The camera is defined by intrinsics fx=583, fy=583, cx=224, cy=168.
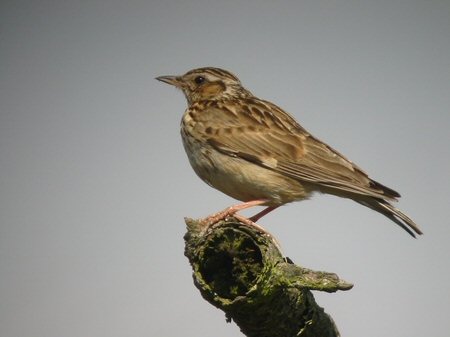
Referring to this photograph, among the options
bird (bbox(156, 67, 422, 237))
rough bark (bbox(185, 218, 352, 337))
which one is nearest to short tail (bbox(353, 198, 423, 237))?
bird (bbox(156, 67, 422, 237))

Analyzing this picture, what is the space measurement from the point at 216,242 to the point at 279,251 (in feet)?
1.65

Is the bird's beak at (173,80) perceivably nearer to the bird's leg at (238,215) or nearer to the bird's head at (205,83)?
the bird's head at (205,83)

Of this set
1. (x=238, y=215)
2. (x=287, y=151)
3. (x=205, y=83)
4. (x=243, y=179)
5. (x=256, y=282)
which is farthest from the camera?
(x=205, y=83)

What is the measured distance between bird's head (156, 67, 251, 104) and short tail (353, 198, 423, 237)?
347 centimetres

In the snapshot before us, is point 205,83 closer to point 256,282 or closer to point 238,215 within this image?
point 238,215

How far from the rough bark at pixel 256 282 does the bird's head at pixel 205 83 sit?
5.79 m

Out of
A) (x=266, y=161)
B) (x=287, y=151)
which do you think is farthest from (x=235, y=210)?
(x=287, y=151)

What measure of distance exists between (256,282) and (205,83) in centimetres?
659

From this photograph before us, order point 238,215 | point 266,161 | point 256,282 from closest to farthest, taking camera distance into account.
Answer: point 256,282
point 238,215
point 266,161

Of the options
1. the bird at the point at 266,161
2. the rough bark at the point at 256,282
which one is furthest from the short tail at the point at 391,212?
the rough bark at the point at 256,282

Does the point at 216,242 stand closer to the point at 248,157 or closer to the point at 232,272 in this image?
the point at 232,272

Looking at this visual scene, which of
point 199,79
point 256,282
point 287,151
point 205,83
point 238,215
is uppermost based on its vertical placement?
point 199,79

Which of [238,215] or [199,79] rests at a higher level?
[199,79]

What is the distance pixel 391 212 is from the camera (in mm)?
7496
